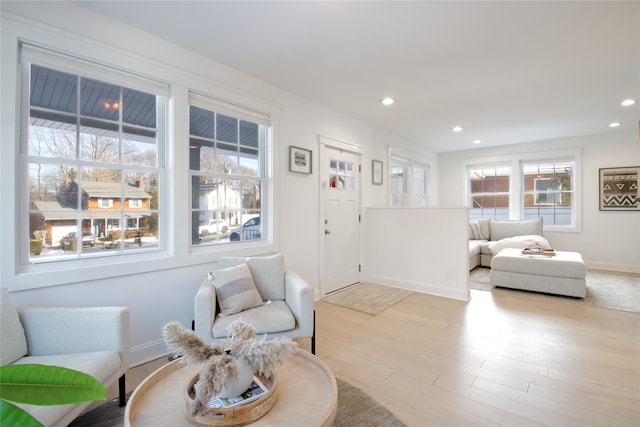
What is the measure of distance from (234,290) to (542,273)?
394 cm

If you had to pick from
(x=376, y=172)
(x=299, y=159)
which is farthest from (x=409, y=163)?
(x=299, y=159)

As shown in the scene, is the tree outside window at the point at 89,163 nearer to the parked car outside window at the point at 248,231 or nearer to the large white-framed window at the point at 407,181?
the parked car outside window at the point at 248,231

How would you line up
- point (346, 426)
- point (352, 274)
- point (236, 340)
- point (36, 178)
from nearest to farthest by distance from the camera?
point (236, 340) → point (346, 426) → point (36, 178) → point (352, 274)

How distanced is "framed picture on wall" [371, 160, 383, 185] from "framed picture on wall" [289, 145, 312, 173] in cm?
149

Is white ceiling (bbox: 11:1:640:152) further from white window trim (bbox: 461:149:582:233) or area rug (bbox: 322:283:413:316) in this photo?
area rug (bbox: 322:283:413:316)

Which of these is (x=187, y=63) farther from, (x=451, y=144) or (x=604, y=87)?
(x=451, y=144)

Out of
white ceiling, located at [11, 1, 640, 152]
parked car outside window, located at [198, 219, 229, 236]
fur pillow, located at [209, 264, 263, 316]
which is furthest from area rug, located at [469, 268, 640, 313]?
parked car outside window, located at [198, 219, 229, 236]

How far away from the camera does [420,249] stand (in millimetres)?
4180

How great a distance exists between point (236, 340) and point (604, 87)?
4585 millimetres

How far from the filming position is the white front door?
4035mm

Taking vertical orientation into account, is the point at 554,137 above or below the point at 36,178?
above

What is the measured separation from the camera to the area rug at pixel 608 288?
3.50 metres

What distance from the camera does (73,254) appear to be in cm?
210

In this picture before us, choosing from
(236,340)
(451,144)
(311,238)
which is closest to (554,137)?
(451,144)
